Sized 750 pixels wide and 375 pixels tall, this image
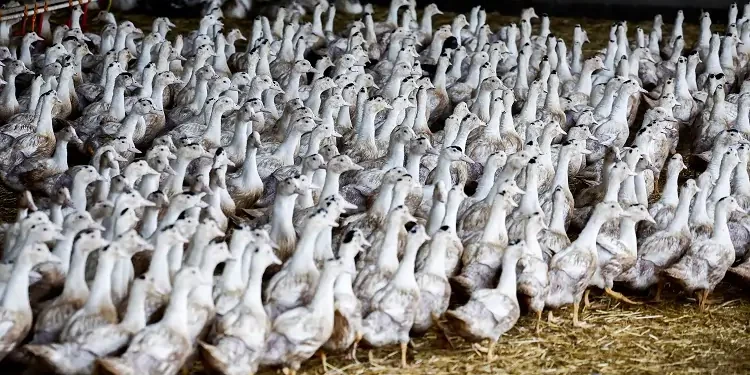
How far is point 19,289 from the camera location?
5816 mm

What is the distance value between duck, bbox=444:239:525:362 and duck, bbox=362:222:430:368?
0.22 meters

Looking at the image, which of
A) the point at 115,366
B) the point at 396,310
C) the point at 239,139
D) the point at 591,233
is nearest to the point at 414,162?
the point at 239,139

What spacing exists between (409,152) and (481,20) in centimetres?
435

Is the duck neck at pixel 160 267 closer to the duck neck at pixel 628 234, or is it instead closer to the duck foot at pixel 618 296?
the duck foot at pixel 618 296

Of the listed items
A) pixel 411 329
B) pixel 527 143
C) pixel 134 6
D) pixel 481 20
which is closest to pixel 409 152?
pixel 527 143

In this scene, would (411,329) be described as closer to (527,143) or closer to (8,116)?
(527,143)

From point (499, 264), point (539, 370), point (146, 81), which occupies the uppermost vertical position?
point (146, 81)

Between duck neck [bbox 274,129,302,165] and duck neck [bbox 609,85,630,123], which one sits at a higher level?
duck neck [bbox 609,85,630,123]

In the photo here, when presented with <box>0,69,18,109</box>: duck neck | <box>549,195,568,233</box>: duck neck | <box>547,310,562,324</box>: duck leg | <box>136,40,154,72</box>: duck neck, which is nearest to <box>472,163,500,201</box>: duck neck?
<box>549,195,568,233</box>: duck neck

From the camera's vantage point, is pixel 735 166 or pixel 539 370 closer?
pixel 539 370

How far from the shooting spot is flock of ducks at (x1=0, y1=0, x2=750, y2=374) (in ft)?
19.3

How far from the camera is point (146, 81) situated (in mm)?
9266

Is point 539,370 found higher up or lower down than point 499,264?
lower down

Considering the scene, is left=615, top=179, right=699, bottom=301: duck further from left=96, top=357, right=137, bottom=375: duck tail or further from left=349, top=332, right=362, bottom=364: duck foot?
left=96, top=357, right=137, bottom=375: duck tail
